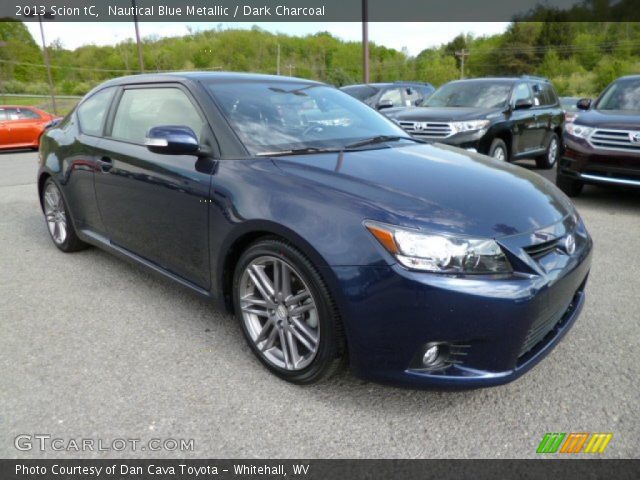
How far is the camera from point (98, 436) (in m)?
2.29

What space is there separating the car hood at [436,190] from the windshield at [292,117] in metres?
0.25

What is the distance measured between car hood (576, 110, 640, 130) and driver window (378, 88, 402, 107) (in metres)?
6.19

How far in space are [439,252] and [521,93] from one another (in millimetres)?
7854

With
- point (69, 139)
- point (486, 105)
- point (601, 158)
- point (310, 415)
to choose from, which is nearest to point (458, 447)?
point (310, 415)

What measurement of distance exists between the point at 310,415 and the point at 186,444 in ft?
1.85

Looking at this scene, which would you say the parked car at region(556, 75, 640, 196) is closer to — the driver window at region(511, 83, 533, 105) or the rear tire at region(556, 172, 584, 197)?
the rear tire at region(556, 172, 584, 197)

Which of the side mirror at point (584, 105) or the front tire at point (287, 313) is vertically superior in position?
the side mirror at point (584, 105)

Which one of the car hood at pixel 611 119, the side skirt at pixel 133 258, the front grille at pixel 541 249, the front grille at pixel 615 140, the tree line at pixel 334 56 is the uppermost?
the tree line at pixel 334 56

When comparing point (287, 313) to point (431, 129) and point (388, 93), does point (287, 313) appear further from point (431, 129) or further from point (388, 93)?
point (388, 93)

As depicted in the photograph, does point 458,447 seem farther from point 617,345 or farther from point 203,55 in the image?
point 203,55

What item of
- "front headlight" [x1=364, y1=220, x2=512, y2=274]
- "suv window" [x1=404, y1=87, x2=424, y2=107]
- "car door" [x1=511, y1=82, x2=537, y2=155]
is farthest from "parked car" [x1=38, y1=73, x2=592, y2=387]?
"suv window" [x1=404, y1=87, x2=424, y2=107]

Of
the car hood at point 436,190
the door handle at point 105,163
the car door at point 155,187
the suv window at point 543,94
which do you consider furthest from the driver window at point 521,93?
the door handle at point 105,163

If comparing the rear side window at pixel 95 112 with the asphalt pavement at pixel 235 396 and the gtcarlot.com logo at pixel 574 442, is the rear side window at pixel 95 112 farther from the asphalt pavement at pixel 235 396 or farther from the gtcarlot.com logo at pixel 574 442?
the gtcarlot.com logo at pixel 574 442

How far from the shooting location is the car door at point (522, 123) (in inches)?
339
